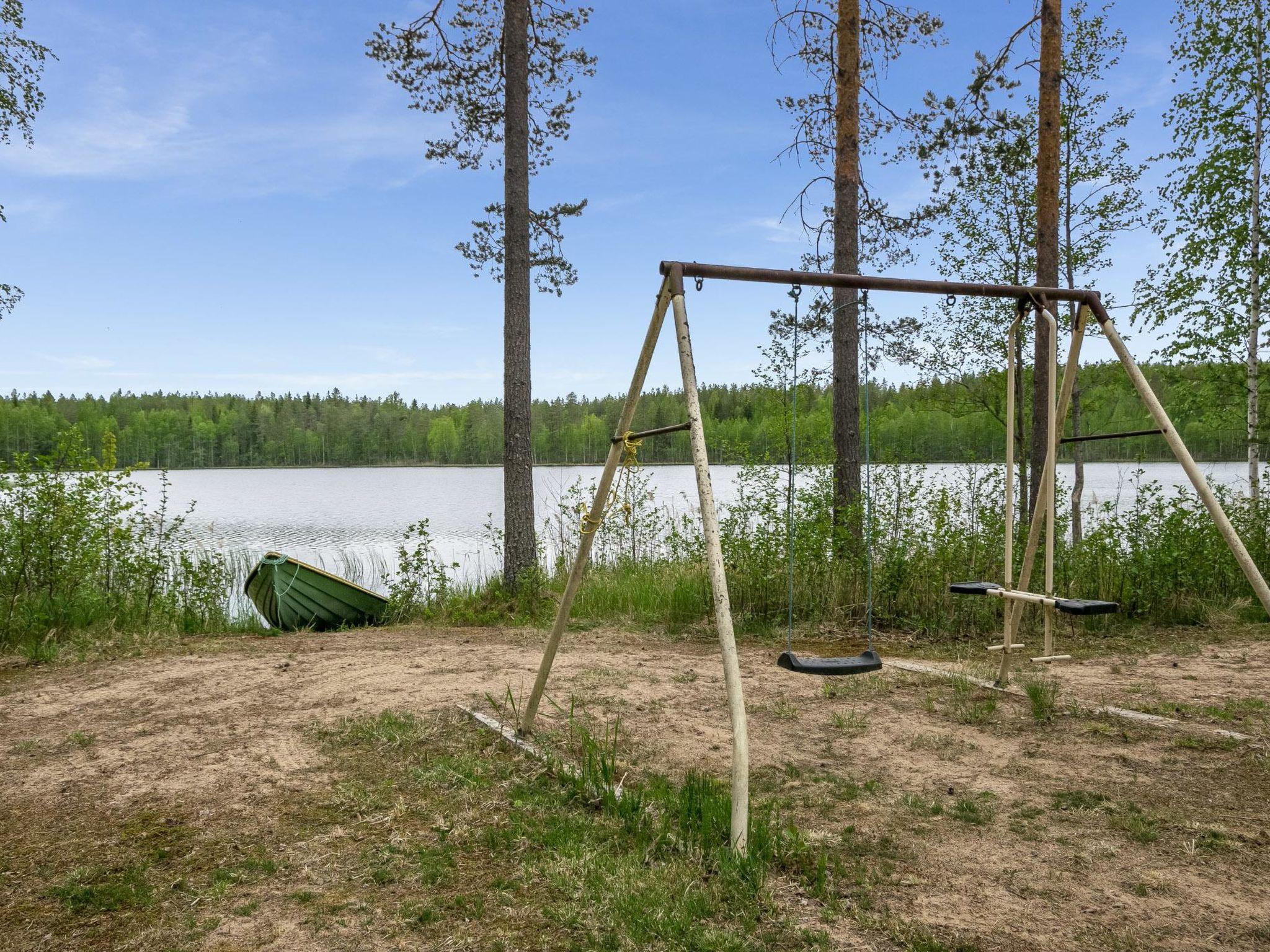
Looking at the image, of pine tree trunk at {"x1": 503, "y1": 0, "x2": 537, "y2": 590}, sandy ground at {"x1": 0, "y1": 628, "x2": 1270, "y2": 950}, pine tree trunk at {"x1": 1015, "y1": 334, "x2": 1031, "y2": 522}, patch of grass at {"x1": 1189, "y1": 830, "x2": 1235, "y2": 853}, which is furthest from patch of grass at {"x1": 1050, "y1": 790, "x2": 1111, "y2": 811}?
pine tree trunk at {"x1": 1015, "y1": 334, "x2": 1031, "y2": 522}

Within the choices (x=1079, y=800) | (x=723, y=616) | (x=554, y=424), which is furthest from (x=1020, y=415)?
(x=554, y=424)

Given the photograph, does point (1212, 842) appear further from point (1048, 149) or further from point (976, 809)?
point (1048, 149)

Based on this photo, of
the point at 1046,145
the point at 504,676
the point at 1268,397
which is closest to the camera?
the point at 504,676

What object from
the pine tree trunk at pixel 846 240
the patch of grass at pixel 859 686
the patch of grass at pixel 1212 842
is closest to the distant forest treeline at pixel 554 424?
the pine tree trunk at pixel 846 240

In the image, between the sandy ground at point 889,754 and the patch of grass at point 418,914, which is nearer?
the patch of grass at point 418,914

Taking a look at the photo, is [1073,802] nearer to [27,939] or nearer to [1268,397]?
[27,939]

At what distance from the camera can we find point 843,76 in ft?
30.7

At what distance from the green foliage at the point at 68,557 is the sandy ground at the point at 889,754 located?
3.22 feet

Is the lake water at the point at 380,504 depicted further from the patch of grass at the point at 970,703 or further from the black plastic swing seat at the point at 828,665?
the black plastic swing seat at the point at 828,665

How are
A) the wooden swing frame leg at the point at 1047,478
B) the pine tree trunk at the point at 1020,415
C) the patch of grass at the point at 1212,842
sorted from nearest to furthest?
1. the patch of grass at the point at 1212,842
2. the wooden swing frame leg at the point at 1047,478
3. the pine tree trunk at the point at 1020,415

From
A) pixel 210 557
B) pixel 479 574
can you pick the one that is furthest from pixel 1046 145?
pixel 210 557

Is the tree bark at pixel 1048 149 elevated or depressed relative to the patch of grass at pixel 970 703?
elevated

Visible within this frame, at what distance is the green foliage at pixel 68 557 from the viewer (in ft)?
23.6

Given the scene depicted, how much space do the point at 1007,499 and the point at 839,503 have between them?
12.9 feet
